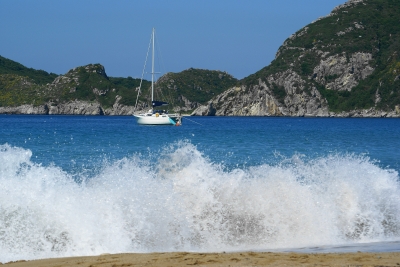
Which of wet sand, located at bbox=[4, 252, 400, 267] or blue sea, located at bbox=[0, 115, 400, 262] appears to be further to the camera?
blue sea, located at bbox=[0, 115, 400, 262]

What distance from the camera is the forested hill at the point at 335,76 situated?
140m

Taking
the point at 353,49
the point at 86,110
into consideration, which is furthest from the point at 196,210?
the point at 86,110

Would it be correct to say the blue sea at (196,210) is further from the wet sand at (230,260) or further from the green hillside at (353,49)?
the green hillside at (353,49)

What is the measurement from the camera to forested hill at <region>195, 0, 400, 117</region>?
461 ft

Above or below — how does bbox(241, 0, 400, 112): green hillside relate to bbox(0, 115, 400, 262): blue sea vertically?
above

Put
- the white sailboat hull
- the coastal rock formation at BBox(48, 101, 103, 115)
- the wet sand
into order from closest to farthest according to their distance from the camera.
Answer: the wet sand < the white sailboat hull < the coastal rock formation at BBox(48, 101, 103, 115)

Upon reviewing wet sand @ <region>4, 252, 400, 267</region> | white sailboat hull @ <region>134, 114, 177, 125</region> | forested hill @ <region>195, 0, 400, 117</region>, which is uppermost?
forested hill @ <region>195, 0, 400, 117</region>

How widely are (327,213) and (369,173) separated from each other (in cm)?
293

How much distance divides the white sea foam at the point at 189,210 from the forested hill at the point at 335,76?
122 metres

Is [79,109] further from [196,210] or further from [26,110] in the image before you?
[196,210]

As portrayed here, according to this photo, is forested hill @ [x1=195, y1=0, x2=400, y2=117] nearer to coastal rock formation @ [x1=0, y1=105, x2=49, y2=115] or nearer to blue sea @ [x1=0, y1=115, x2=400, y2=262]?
coastal rock formation @ [x1=0, y1=105, x2=49, y2=115]

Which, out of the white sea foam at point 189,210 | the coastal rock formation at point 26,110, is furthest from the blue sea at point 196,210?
the coastal rock formation at point 26,110

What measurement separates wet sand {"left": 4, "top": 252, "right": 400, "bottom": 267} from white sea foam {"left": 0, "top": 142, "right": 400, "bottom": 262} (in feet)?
5.25

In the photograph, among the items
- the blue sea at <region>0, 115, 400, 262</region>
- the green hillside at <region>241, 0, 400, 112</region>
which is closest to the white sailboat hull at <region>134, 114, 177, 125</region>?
the blue sea at <region>0, 115, 400, 262</region>
